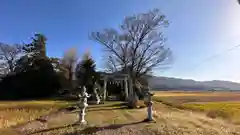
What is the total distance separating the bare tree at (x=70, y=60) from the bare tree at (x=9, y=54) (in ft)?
26.5

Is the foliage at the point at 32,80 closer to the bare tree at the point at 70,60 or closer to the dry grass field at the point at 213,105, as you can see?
the bare tree at the point at 70,60

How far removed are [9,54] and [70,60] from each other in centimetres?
1055

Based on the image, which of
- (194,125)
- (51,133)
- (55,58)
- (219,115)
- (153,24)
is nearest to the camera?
(51,133)

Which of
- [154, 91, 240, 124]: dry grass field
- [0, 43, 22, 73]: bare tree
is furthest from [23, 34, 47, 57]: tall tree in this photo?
[154, 91, 240, 124]: dry grass field

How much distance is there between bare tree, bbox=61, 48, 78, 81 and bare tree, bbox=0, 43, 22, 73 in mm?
8064

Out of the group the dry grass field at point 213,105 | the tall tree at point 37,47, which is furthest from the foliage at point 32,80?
the dry grass field at point 213,105

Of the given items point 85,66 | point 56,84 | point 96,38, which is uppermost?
point 96,38

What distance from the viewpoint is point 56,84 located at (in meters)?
37.9

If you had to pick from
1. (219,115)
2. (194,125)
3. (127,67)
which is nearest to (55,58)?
(127,67)

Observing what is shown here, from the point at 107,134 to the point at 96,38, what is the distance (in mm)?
25933

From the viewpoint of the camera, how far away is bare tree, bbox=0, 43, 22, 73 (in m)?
44.4

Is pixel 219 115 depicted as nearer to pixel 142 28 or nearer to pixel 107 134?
pixel 107 134

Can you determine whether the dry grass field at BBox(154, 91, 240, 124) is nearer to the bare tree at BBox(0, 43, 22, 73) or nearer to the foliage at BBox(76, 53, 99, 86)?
the foliage at BBox(76, 53, 99, 86)

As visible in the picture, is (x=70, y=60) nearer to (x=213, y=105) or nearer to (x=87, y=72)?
(x=87, y=72)
